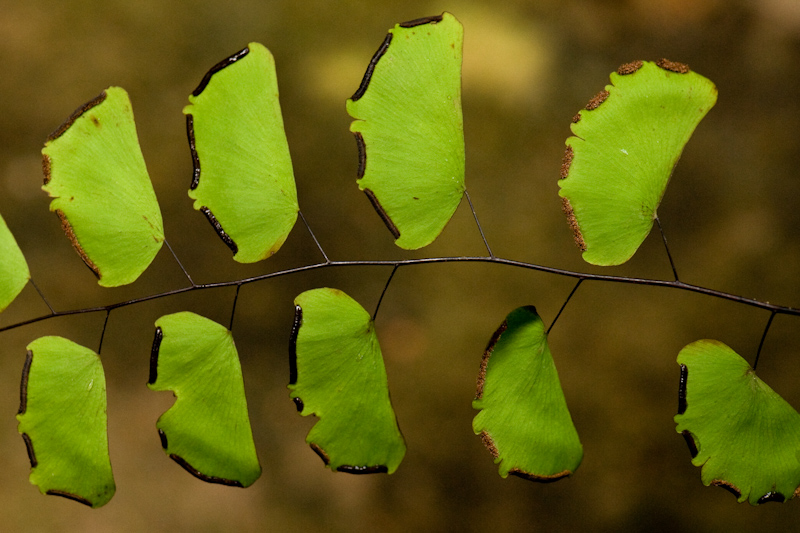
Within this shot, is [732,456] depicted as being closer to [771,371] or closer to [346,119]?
[771,371]

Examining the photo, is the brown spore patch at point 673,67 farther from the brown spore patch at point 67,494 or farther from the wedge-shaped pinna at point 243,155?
the brown spore patch at point 67,494

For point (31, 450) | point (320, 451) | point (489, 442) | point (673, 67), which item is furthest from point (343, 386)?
point (673, 67)

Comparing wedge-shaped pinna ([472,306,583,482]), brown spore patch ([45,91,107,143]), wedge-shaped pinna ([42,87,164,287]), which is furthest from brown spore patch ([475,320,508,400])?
brown spore patch ([45,91,107,143])

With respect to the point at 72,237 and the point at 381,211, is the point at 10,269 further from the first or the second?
the point at 381,211

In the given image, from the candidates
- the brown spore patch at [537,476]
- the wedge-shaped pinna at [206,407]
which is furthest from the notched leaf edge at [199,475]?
the brown spore patch at [537,476]

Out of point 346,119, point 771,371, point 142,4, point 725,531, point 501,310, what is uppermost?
point 142,4

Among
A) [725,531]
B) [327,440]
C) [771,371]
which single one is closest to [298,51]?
[327,440]

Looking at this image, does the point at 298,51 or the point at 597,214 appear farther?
the point at 298,51

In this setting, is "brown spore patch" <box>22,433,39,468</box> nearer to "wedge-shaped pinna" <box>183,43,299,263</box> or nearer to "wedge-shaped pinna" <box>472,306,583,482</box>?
"wedge-shaped pinna" <box>183,43,299,263</box>
